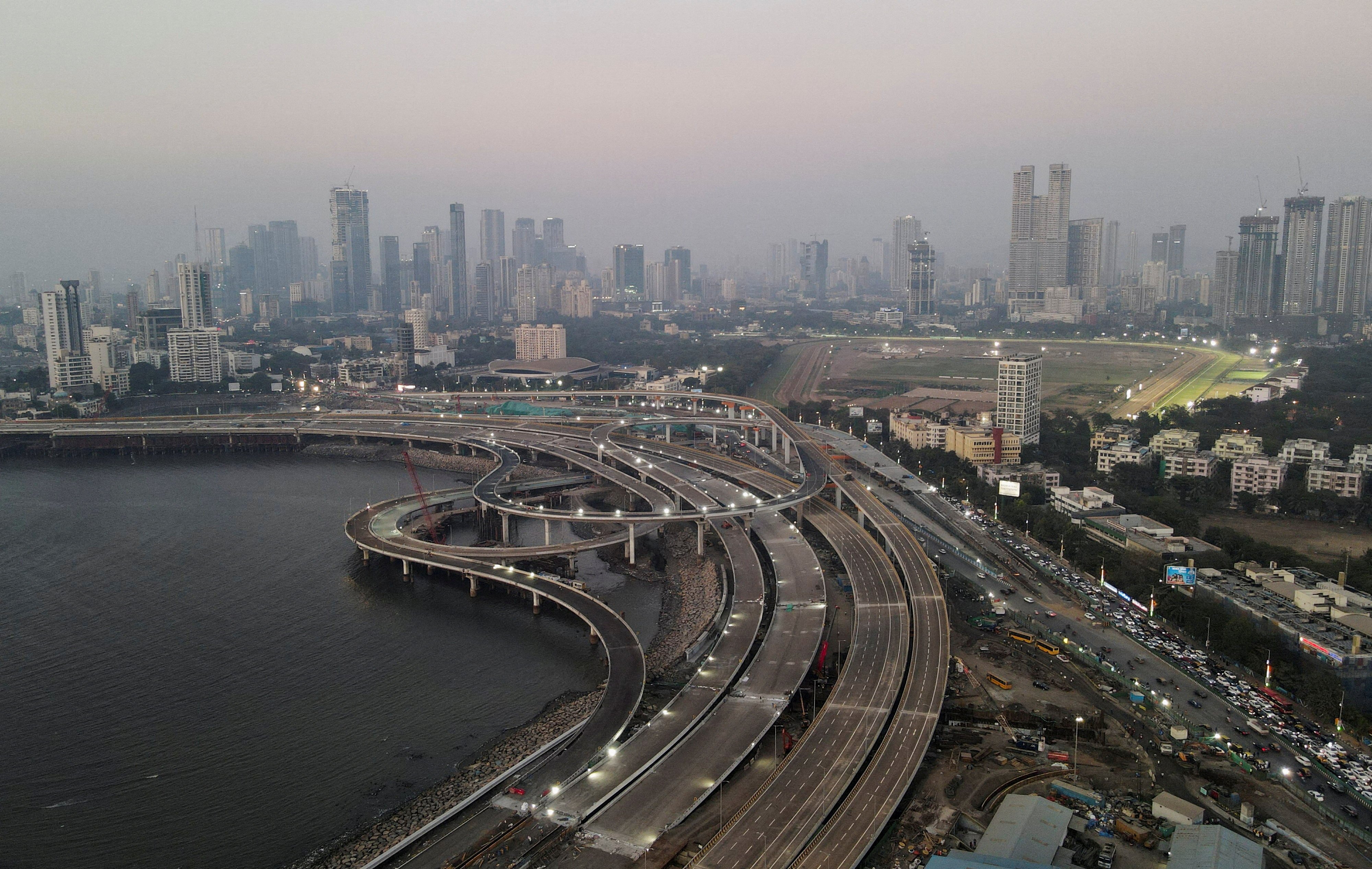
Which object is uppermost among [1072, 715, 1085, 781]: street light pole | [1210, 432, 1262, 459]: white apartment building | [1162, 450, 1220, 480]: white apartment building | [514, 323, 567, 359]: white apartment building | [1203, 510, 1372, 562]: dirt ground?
[514, 323, 567, 359]: white apartment building

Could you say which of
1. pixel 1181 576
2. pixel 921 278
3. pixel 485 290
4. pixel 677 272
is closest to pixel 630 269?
pixel 677 272

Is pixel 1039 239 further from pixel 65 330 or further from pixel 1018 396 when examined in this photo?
pixel 65 330

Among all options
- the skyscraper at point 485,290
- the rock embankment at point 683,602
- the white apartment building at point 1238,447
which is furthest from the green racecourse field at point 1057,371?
the skyscraper at point 485,290

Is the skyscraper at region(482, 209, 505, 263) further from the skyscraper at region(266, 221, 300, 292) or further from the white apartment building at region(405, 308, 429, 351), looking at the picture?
the white apartment building at region(405, 308, 429, 351)

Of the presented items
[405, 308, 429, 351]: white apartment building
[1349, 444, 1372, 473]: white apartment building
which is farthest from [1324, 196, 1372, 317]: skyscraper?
[405, 308, 429, 351]: white apartment building

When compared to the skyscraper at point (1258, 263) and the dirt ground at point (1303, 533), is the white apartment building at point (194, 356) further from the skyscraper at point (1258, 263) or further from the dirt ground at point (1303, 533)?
the skyscraper at point (1258, 263)

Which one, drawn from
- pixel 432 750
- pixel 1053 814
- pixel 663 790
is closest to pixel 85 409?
pixel 432 750
